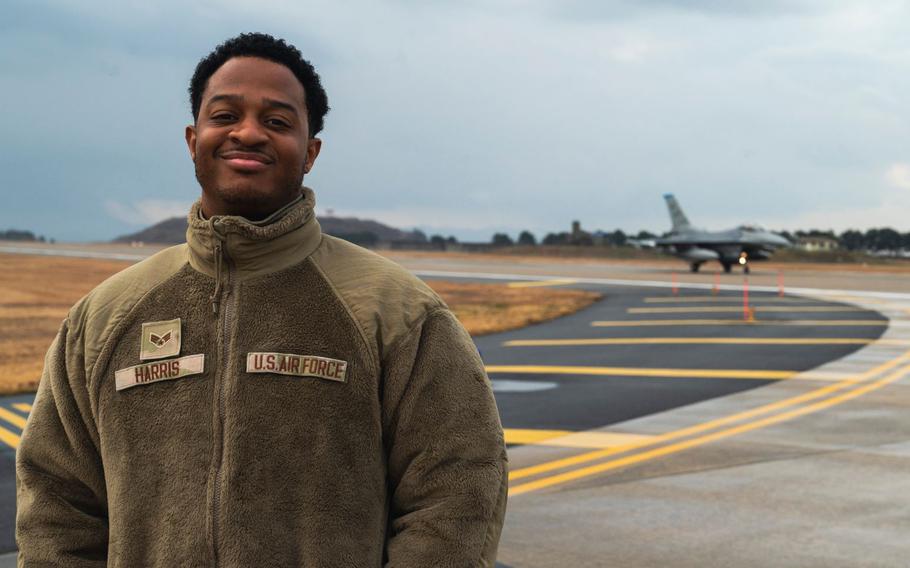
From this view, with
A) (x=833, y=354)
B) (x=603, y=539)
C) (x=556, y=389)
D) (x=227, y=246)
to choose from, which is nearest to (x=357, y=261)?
(x=227, y=246)

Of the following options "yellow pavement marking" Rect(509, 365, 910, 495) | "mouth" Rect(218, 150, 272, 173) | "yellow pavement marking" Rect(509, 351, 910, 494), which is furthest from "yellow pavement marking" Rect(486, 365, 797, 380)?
"mouth" Rect(218, 150, 272, 173)

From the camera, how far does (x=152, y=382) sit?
6.87 feet

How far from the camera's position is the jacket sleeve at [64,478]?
2146 mm

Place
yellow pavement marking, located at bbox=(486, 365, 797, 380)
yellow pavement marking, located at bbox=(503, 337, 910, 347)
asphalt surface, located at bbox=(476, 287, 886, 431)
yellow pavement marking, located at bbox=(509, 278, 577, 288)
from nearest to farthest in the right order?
Result: asphalt surface, located at bbox=(476, 287, 886, 431) → yellow pavement marking, located at bbox=(486, 365, 797, 380) → yellow pavement marking, located at bbox=(503, 337, 910, 347) → yellow pavement marking, located at bbox=(509, 278, 577, 288)

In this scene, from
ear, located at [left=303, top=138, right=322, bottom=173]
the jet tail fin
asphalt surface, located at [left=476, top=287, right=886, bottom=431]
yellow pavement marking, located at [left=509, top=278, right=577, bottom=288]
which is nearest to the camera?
ear, located at [left=303, top=138, right=322, bottom=173]

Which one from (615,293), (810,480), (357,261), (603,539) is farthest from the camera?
(615,293)

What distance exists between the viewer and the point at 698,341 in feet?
60.0

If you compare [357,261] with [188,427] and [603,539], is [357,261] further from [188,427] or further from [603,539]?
[603,539]

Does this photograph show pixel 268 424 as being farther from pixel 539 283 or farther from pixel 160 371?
pixel 539 283

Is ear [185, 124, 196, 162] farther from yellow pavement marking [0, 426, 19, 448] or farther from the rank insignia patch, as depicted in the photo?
yellow pavement marking [0, 426, 19, 448]

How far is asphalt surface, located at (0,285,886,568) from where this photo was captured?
1022cm

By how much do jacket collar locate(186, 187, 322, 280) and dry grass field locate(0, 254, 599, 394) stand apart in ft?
37.3

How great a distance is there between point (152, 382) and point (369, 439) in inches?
18.7

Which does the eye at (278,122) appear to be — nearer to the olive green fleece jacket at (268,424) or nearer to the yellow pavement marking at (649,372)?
the olive green fleece jacket at (268,424)
